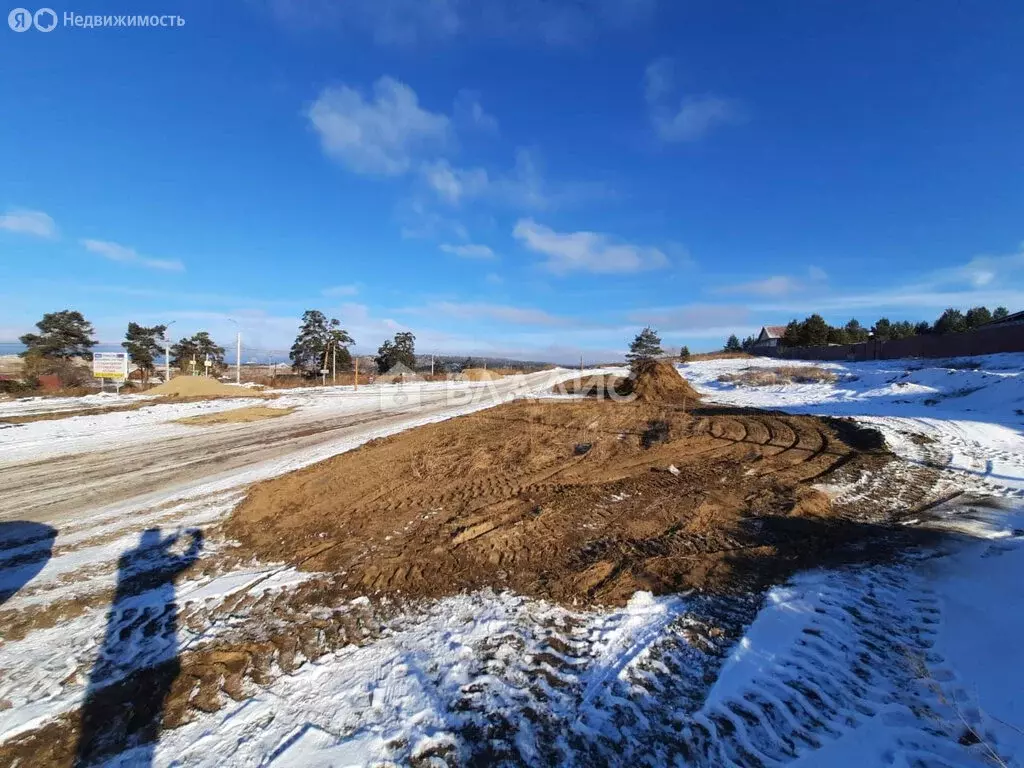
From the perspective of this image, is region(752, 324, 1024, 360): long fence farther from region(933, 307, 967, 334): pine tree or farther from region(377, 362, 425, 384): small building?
region(377, 362, 425, 384): small building

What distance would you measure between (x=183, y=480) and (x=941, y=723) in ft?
35.7

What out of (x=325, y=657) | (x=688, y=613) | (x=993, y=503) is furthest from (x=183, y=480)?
(x=993, y=503)

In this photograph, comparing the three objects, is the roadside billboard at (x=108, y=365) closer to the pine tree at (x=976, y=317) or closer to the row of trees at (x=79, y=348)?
the row of trees at (x=79, y=348)

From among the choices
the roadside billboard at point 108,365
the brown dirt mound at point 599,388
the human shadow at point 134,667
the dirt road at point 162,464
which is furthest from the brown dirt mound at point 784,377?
the roadside billboard at point 108,365

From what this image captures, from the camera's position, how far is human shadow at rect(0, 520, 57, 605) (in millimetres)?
4689

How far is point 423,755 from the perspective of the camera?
100.0 inches

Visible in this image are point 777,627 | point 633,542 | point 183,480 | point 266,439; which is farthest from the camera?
point 266,439

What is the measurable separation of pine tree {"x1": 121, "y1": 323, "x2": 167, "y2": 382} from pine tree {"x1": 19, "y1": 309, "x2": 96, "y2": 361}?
16.8 feet

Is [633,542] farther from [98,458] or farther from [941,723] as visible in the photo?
[98,458]

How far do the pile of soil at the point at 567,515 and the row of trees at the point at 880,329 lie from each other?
176 ft

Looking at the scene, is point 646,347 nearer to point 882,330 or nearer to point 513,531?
point 882,330

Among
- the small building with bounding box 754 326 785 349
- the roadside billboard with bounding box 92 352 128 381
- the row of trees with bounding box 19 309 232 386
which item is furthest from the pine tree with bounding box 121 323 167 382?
the small building with bounding box 754 326 785 349

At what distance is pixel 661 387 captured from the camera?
20.9 meters

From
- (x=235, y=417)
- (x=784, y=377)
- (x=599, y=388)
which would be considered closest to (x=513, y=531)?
(x=235, y=417)
